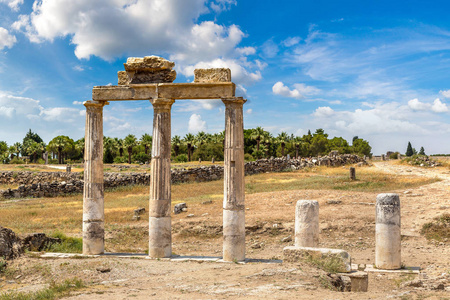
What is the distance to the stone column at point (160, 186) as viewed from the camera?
44.5 feet

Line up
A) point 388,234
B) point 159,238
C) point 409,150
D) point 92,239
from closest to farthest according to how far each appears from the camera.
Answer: point 388,234 < point 159,238 < point 92,239 < point 409,150

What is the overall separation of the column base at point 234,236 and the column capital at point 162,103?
3988 mm

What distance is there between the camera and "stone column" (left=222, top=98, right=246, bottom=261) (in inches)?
511

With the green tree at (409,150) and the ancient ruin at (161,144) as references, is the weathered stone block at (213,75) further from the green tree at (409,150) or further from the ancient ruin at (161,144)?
the green tree at (409,150)

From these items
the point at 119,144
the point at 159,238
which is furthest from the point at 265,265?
the point at 119,144

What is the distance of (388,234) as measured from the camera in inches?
492

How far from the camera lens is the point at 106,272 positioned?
11.9 metres

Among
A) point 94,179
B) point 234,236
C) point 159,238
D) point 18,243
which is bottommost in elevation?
point 18,243

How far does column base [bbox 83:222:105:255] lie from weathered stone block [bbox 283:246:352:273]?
6.60 m

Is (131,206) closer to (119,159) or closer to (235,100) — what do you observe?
(235,100)

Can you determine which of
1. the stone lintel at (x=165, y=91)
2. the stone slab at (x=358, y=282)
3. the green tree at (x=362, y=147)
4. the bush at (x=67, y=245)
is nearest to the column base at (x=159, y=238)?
the bush at (x=67, y=245)

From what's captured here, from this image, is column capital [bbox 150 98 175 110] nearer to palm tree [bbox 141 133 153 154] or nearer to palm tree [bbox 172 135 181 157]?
palm tree [bbox 172 135 181 157]

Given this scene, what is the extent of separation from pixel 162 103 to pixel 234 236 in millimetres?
A: 4864

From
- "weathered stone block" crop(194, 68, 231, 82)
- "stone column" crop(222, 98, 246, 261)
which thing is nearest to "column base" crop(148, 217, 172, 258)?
"stone column" crop(222, 98, 246, 261)
